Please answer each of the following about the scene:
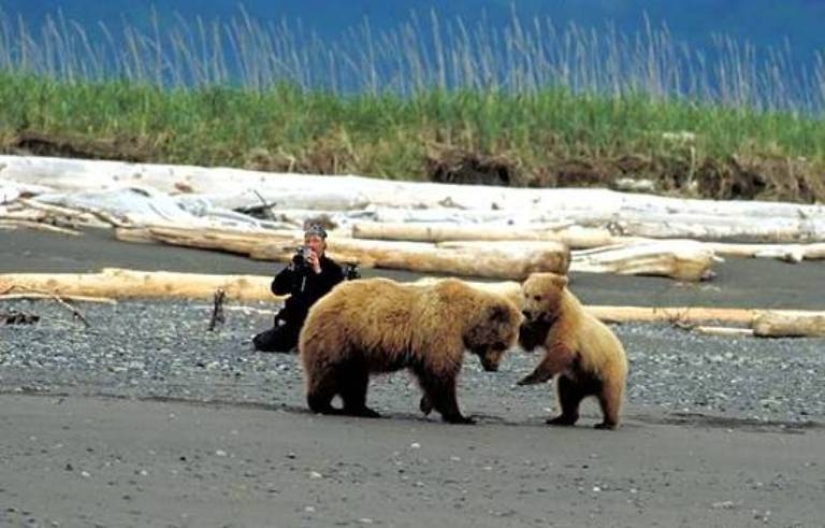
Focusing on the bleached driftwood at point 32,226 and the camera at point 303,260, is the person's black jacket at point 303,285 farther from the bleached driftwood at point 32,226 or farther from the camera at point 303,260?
the bleached driftwood at point 32,226

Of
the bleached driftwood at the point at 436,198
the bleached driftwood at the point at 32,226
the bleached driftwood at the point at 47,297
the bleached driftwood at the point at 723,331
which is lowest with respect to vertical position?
the bleached driftwood at the point at 723,331

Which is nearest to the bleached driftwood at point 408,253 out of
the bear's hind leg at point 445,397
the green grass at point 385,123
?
the green grass at point 385,123

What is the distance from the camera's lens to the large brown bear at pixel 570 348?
1023cm

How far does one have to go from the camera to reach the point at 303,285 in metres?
12.4

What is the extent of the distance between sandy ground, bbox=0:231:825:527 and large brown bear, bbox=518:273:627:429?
0.73 feet

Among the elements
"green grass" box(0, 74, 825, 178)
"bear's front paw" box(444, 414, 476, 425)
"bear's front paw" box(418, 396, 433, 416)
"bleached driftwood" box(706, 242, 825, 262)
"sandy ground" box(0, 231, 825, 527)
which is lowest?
"sandy ground" box(0, 231, 825, 527)

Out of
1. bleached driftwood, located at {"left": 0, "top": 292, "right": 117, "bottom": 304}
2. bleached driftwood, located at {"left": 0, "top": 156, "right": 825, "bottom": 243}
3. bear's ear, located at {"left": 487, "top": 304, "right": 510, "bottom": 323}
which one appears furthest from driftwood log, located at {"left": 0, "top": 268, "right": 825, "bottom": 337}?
bear's ear, located at {"left": 487, "top": 304, "right": 510, "bottom": 323}

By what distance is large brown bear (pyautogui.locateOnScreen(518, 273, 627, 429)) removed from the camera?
→ 10227 millimetres

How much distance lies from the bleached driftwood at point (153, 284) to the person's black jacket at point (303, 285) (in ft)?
11.0

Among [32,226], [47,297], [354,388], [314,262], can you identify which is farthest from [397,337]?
[32,226]

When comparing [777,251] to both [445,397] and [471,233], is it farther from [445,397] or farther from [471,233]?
[445,397]

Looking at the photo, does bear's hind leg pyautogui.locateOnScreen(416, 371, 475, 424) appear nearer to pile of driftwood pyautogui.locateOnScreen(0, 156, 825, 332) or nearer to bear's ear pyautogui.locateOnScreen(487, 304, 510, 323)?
bear's ear pyautogui.locateOnScreen(487, 304, 510, 323)

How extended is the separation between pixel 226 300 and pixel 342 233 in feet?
11.1

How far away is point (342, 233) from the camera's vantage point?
63.0 feet
